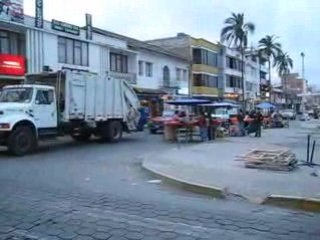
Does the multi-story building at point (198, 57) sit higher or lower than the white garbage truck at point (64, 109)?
higher

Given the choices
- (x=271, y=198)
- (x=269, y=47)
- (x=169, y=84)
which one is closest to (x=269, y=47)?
(x=269, y=47)

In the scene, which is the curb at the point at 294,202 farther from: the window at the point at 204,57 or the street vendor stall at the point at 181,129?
the window at the point at 204,57

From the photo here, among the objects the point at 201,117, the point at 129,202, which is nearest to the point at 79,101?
the point at 201,117

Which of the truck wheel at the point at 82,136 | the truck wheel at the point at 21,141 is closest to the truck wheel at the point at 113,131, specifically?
the truck wheel at the point at 82,136

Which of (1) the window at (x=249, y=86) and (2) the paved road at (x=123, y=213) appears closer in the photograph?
(2) the paved road at (x=123, y=213)

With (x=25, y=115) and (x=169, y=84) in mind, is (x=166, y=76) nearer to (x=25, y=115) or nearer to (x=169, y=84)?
(x=169, y=84)

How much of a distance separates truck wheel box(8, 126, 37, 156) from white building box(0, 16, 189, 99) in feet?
40.0

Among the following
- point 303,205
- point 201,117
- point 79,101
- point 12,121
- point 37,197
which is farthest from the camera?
point 201,117

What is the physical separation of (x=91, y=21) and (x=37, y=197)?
2969 cm

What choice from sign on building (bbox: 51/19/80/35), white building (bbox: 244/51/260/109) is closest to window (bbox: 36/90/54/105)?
sign on building (bbox: 51/19/80/35)

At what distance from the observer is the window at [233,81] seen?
70.2m

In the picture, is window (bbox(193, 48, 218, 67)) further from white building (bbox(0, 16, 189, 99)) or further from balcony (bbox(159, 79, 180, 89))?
balcony (bbox(159, 79, 180, 89))

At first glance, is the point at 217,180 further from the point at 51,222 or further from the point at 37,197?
the point at 51,222

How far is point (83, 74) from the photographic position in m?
20.5
